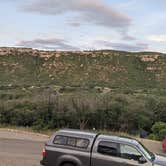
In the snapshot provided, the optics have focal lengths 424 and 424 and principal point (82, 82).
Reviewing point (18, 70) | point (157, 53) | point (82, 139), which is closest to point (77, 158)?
point (82, 139)

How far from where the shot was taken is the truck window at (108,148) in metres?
12.2

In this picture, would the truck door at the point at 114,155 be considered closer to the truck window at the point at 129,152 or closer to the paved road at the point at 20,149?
the truck window at the point at 129,152

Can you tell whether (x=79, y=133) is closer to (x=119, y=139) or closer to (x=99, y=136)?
(x=99, y=136)

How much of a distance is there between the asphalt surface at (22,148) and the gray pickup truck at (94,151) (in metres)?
3.98

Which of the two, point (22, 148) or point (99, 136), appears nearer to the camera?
point (99, 136)

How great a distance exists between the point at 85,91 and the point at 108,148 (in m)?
35.4

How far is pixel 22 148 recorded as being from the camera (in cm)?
2177

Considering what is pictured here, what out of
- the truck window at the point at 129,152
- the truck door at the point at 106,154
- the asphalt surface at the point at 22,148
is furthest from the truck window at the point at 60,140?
the asphalt surface at the point at 22,148

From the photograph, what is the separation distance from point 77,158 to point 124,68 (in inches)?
2559

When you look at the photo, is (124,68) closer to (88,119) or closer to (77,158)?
(88,119)

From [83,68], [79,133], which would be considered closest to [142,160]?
[79,133]

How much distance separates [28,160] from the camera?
17594mm

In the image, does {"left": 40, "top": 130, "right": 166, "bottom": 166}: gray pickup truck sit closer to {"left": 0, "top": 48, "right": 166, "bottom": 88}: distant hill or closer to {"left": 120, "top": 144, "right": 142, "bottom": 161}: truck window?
{"left": 120, "top": 144, "right": 142, "bottom": 161}: truck window

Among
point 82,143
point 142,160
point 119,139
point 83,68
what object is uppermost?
point 83,68
